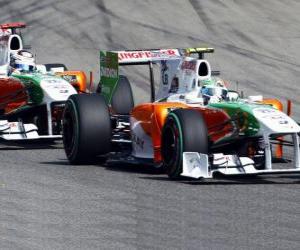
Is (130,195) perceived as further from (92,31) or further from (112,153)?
(92,31)

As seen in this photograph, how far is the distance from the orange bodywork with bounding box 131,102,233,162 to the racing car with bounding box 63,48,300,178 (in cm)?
1

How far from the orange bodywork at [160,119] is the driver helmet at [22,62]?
14.7 ft

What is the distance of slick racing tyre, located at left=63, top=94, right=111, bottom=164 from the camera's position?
18016 mm

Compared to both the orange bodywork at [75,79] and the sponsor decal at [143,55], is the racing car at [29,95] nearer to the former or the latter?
the orange bodywork at [75,79]

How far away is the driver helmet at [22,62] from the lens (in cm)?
2225

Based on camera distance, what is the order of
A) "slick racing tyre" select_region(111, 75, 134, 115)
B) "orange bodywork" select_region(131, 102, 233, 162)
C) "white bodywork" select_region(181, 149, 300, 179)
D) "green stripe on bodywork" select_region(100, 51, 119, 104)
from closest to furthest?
1. "white bodywork" select_region(181, 149, 300, 179)
2. "orange bodywork" select_region(131, 102, 233, 162)
3. "green stripe on bodywork" select_region(100, 51, 119, 104)
4. "slick racing tyre" select_region(111, 75, 134, 115)

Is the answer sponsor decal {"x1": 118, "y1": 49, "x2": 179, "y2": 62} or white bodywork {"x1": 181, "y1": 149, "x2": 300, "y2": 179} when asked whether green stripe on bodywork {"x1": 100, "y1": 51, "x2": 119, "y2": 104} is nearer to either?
sponsor decal {"x1": 118, "y1": 49, "x2": 179, "y2": 62}

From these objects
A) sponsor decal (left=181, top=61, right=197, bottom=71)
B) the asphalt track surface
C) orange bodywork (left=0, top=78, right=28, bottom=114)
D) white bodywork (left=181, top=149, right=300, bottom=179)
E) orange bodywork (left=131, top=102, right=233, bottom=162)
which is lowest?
the asphalt track surface

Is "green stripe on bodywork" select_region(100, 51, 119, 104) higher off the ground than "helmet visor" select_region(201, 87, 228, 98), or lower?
higher

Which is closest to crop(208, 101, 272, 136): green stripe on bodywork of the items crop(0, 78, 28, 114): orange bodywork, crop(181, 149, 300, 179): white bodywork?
crop(181, 149, 300, 179): white bodywork

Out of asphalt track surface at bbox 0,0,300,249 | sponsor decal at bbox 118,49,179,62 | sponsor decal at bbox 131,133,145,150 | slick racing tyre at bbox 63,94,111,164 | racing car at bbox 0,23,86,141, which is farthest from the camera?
racing car at bbox 0,23,86,141

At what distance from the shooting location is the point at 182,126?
Result: 1638 cm

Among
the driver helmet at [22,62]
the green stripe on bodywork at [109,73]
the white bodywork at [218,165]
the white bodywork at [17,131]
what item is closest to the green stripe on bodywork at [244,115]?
the white bodywork at [218,165]

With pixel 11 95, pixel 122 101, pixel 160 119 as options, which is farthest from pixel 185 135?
pixel 11 95
